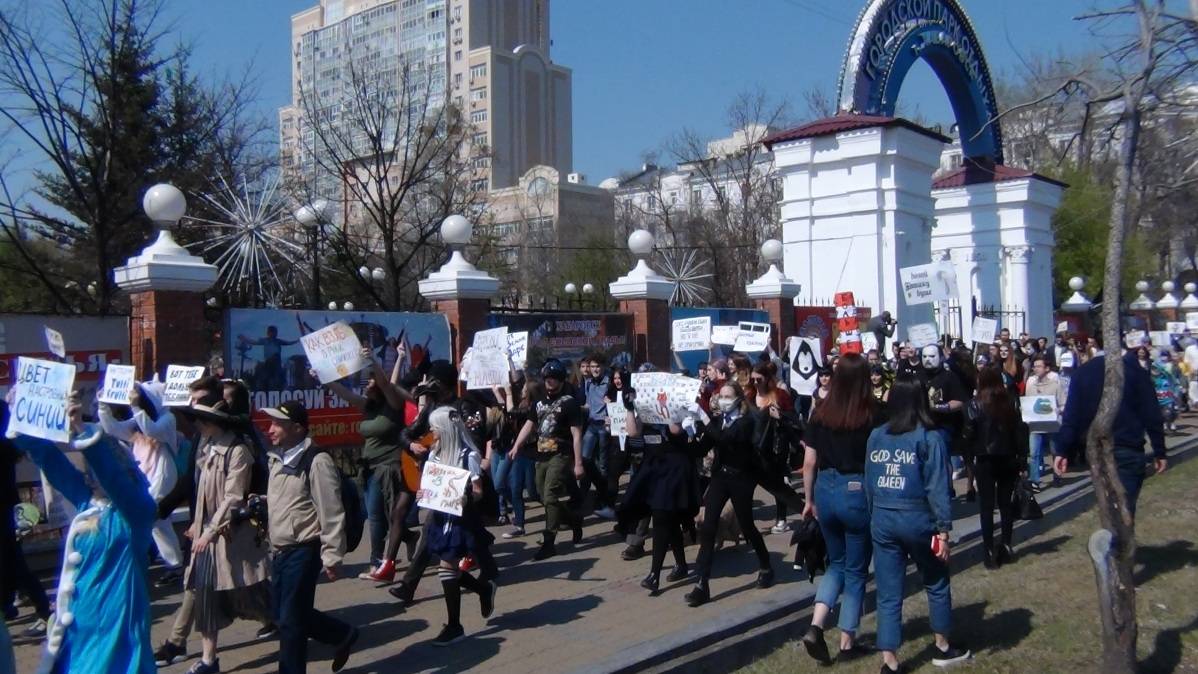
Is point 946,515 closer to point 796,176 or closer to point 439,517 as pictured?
point 439,517

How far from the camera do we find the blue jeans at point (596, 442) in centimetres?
1075

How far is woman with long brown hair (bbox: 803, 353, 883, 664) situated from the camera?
614 centimetres

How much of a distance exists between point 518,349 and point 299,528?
5780 millimetres

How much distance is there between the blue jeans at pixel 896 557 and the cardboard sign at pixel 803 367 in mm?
6352

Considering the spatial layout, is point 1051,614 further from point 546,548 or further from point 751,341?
point 751,341

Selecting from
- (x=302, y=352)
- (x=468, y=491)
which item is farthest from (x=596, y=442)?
(x=468, y=491)

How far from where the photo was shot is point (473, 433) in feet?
27.5

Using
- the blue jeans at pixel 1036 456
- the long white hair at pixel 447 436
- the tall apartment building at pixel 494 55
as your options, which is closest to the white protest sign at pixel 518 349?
the long white hair at pixel 447 436

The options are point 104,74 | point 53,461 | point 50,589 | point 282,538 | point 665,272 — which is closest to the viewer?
point 53,461

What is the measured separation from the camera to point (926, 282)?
54.4 ft

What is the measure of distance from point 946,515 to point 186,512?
7281 millimetres

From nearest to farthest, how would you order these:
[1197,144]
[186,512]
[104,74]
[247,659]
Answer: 1. [247,659]
2. [1197,144]
3. [186,512]
4. [104,74]

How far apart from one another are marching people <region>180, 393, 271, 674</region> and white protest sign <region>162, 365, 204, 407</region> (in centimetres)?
256

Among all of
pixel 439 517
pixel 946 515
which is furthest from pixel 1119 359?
pixel 439 517
